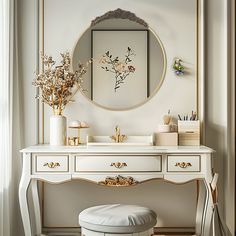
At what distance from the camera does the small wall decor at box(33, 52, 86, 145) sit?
2.92 meters

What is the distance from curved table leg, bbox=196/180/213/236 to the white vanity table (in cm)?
11

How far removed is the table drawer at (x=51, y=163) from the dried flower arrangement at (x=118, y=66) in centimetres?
74

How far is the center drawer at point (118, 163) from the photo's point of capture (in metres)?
2.66

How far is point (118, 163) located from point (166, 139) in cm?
49

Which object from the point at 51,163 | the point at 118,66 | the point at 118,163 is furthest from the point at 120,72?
the point at 51,163

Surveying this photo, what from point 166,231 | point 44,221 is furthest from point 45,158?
point 166,231

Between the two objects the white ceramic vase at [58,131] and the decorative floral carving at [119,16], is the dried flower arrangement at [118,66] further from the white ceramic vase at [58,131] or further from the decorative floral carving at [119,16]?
the white ceramic vase at [58,131]

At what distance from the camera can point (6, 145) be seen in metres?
2.78

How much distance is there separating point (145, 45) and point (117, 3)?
377 mm

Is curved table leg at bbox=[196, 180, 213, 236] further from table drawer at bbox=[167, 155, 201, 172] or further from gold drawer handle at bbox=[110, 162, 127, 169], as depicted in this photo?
gold drawer handle at bbox=[110, 162, 127, 169]

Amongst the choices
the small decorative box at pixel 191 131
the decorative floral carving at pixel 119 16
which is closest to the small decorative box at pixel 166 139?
the small decorative box at pixel 191 131

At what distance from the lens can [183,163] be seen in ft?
8.75

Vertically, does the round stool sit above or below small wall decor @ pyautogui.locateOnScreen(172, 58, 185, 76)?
below

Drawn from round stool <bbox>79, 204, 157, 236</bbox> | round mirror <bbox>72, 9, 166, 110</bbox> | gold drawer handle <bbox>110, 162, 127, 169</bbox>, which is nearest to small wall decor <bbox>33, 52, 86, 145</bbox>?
round mirror <bbox>72, 9, 166, 110</bbox>
